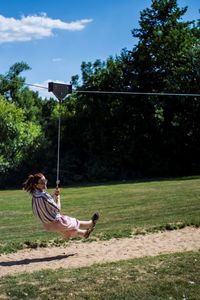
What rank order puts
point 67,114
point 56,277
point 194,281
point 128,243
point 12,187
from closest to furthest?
point 194,281 → point 56,277 → point 128,243 → point 12,187 → point 67,114

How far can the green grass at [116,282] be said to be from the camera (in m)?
6.51

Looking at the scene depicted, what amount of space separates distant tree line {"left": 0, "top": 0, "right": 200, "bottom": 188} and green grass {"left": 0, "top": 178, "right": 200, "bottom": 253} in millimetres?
15914

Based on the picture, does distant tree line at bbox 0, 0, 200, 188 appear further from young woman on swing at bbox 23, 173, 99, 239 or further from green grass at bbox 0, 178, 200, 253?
young woman on swing at bbox 23, 173, 99, 239

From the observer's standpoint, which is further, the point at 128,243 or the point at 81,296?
the point at 128,243

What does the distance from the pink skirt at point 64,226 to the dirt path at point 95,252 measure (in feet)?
1.12

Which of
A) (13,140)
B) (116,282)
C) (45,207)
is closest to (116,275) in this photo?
(116,282)

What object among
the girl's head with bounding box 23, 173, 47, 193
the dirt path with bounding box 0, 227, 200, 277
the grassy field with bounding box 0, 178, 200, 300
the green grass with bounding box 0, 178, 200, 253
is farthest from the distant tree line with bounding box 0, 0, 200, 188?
the girl's head with bounding box 23, 173, 47, 193

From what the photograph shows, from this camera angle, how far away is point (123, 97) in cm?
3800

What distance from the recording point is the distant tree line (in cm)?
3675

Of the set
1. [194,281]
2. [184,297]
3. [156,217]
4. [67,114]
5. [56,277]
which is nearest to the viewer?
[184,297]

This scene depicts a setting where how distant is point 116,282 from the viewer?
702cm

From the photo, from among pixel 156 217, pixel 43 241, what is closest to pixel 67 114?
pixel 156 217

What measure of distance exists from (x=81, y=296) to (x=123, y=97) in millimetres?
32009

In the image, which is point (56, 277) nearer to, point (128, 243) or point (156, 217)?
point (128, 243)
